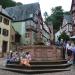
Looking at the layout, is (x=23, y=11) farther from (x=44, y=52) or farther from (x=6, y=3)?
(x=44, y=52)

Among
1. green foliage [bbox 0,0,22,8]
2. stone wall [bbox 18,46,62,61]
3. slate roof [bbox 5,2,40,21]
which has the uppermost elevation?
green foliage [bbox 0,0,22,8]

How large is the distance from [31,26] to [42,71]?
57.3 meters

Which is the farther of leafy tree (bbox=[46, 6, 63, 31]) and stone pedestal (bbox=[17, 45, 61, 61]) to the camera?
leafy tree (bbox=[46, 6, 63, 31])

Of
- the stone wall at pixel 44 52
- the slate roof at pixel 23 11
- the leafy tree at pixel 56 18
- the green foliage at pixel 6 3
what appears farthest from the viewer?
the leafy tree at pixel 56 18

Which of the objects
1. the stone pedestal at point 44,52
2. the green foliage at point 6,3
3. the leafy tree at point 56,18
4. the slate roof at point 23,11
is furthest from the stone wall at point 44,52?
the leafy tree at point 56,18

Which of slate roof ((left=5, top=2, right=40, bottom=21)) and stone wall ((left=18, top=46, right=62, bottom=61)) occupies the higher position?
slate roof ((left=5, top=2, right=40, bottom=21))

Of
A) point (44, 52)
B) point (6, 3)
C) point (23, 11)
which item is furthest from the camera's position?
point (6, 3)

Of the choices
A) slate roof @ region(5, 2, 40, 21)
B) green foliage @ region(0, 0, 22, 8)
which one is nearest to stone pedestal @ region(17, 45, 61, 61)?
slate roof @ region(5, 2, 40, 21)

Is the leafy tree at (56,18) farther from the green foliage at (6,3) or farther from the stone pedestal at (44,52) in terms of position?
the stone pedestal at (44,52)

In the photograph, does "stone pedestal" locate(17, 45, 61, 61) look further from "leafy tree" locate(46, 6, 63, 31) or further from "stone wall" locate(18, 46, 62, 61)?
"leafy tree" locate(46, 6, 63, 31)

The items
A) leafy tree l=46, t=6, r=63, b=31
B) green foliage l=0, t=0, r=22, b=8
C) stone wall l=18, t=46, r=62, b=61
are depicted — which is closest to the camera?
stone wall l=18, t=46, r=62, b=61

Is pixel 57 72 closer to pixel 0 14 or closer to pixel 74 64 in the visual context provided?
pixel 74 64

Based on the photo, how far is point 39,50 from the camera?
2658cm

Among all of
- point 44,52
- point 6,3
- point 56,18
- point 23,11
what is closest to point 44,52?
point 44,52
